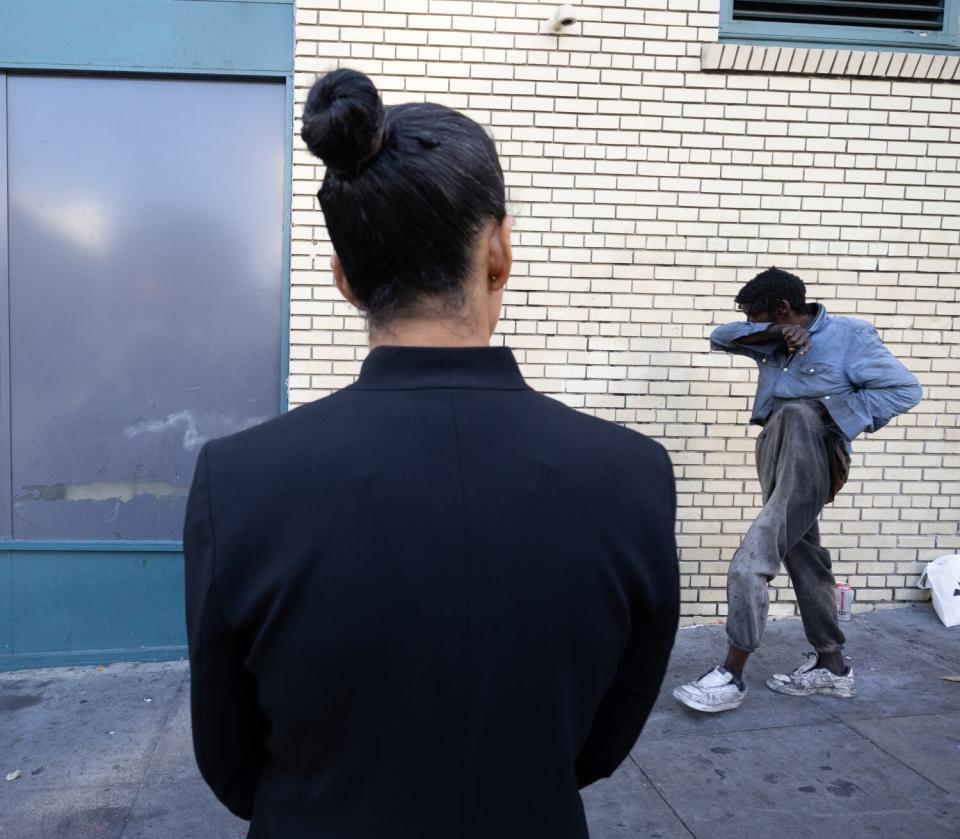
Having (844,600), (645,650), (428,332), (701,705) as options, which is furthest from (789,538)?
(428,332)

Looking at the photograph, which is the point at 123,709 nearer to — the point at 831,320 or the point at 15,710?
the point at 15,710

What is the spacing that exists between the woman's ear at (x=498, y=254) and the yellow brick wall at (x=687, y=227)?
11.2 feet

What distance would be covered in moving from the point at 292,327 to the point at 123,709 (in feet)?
6.81

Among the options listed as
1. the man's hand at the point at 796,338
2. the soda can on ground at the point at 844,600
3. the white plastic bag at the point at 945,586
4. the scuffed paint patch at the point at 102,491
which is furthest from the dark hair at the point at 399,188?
the white plastic bag at the point at 945,586

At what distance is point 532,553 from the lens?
102 cm

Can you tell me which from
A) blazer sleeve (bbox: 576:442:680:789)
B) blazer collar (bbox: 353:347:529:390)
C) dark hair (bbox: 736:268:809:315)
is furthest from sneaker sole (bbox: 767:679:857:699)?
blazer collar (bbox: 353:347:529:390)

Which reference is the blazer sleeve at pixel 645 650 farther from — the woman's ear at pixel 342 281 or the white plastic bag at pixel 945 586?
the white plastic bag at pixel 945 586

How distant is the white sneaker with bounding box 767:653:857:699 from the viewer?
3.96m

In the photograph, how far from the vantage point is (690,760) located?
3.46 metres

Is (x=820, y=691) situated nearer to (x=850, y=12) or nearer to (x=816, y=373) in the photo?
(x=816, y=373)

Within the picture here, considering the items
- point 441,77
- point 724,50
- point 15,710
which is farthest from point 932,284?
point 15,710

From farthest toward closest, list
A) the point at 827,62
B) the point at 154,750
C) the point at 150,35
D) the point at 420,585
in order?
the point at 827,62
the point at 150,35
the point at 154,750
the point at 420,585

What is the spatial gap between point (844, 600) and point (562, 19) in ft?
11.7

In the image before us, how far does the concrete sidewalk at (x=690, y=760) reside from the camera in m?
3.05
